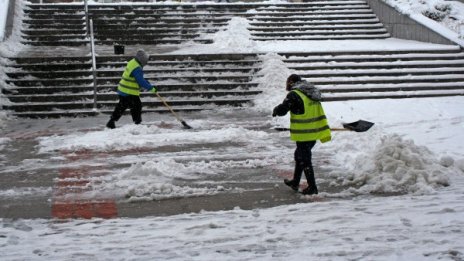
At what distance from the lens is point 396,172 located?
23.7 feet

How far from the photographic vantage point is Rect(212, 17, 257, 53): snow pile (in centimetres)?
1636

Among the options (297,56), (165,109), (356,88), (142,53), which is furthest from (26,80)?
(356,88)

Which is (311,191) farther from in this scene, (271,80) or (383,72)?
(383,72)

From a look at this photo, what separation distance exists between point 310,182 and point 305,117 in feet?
2.65

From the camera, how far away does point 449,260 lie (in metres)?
4.85

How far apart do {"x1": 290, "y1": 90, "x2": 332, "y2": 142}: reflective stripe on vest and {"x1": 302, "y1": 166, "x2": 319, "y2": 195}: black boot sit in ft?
1.28

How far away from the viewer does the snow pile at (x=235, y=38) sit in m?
16.4

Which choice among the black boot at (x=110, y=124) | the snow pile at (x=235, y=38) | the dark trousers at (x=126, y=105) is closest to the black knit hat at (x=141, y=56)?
the dark trousers at (x=126, y=105)

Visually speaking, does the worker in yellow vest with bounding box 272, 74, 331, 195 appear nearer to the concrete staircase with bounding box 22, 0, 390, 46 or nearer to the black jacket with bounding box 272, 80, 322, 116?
the black jacket with bounding box 272, 80, 322, 116

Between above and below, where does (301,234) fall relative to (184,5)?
below

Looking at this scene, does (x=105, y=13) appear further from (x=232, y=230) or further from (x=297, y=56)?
(x=232, y=230)

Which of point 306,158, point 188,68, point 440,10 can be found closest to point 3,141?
point 188,68

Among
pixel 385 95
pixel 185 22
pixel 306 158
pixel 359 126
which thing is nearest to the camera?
pixel 306 158

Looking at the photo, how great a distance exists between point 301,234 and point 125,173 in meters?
3.00
